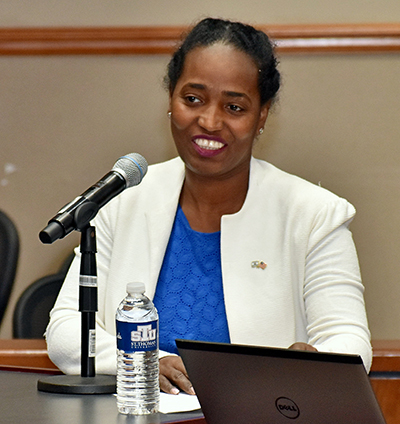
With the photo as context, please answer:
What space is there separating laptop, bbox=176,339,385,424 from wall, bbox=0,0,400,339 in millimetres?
1422

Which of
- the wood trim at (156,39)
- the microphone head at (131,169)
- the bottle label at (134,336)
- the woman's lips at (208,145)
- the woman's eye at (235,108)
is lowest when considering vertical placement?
the bottle label at (134,336)

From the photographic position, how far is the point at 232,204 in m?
1.90

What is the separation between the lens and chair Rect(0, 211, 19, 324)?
7.70 ft

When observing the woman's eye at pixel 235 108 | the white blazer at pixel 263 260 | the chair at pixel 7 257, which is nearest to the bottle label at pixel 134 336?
the white blazer at pixel 263 260

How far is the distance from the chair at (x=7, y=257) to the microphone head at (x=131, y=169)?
1159 millimetres

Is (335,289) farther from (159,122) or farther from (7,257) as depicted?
(7,257)

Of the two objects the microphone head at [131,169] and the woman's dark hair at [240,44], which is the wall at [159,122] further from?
the microphone head at [131,169]

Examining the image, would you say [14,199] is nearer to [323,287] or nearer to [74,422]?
[323,287]

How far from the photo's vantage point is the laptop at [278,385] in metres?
0.84

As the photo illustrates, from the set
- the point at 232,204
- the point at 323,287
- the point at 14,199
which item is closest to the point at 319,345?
the point at 323,287

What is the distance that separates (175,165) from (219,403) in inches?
41.9

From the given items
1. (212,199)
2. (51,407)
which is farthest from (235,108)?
(51,407)

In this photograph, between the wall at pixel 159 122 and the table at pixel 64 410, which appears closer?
the table at pixel 64 410

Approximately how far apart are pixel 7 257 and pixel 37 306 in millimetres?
209
